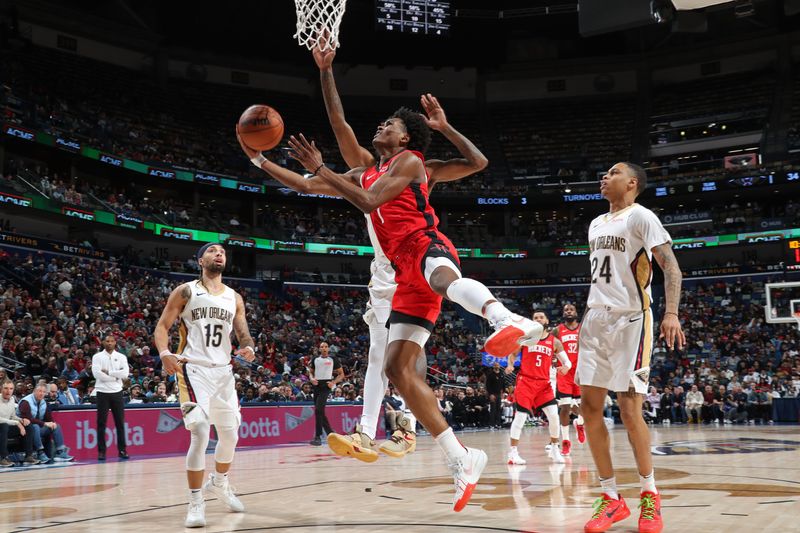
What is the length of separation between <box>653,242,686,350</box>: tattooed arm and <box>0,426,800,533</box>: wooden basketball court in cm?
117

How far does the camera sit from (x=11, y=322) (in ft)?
59.2

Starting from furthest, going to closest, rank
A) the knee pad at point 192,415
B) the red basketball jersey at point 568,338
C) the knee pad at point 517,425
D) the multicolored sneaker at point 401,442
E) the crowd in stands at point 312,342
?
the crowd in stands at point 312,342 < the red basketball jersey at point 568,338 < the knee pad at point 517,425 < the knee pad at point 192,415 < the multicolored sneaker at point 401,442

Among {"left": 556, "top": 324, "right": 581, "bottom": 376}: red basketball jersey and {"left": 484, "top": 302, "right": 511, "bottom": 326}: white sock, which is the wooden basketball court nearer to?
{"left": 484, "top": 302, "right": 511, "bottom": 326}: white sock

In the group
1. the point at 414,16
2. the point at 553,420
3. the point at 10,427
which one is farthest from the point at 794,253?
the point at 10,427

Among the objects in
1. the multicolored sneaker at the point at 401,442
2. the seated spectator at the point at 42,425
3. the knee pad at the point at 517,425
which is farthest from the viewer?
the seated spectator at the point at 42,425

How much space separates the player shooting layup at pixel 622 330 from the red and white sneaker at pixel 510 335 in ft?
3.19

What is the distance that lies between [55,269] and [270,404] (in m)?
10.9

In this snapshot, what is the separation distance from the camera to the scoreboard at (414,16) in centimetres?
3228

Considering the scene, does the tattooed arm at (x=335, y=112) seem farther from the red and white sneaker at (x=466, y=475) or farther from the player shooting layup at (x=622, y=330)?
the red and white sneaker at (x=466, y=475)

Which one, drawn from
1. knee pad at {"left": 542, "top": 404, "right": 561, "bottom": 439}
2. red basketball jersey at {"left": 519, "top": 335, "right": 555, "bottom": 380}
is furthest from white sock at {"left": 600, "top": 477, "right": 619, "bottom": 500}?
red basketball jersey at {"left": 519, "top": 335, "right": 555, "bottom": 380}

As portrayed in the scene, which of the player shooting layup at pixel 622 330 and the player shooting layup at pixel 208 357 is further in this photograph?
the player shooting layup at pixel 208 357

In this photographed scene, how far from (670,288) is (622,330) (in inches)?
16.1

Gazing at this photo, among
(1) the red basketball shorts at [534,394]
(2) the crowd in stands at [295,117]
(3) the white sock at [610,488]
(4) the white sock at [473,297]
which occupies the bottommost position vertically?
(3) the white sock at [610,488]

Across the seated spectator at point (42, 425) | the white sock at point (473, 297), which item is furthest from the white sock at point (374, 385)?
the seated spectator at point (42, 425)
